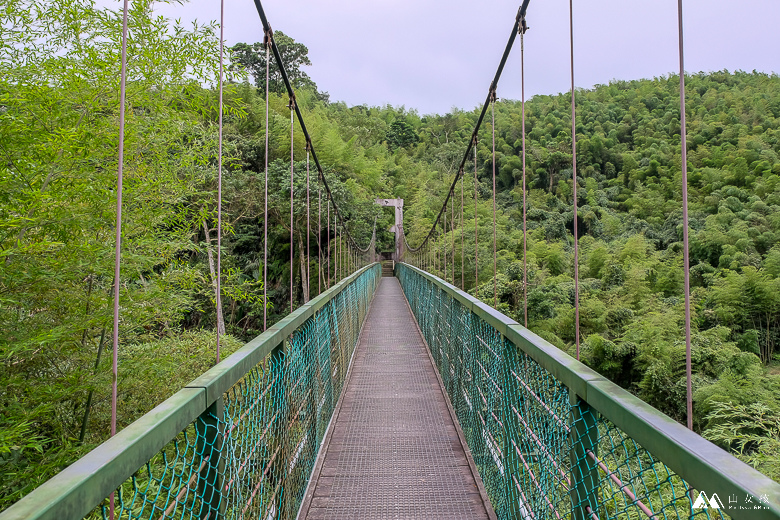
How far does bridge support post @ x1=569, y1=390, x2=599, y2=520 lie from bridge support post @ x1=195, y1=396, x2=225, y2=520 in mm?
646

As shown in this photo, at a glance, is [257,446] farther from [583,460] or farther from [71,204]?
[71,204]

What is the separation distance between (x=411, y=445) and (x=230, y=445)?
121 cm

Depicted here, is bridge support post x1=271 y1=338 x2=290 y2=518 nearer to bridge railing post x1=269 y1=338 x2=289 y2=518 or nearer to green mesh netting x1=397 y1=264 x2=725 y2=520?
bridge railing post x1=269 y1=338 x2=289 y2=518

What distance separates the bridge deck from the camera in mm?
1558

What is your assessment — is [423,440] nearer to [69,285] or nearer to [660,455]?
[660,455]

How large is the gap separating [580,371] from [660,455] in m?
0.31

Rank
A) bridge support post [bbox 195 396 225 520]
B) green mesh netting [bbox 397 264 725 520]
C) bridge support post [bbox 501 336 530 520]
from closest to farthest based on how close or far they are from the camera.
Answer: green mesh netting [bbox 397 264 725 520] < bridge support post [bbox 195 396 225 520] < bridge support post [bbox 501 336 530 520]

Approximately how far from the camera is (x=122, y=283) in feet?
11.6

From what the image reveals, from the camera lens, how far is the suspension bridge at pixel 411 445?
21.1 inches

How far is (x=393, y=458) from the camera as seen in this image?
1.93 m

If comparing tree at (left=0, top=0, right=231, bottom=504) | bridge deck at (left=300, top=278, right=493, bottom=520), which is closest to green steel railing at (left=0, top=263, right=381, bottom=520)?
bridge deck at (left=300, top=278, right=493, bottom=520)

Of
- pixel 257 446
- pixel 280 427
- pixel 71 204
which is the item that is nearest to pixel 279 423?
pixel 280 427

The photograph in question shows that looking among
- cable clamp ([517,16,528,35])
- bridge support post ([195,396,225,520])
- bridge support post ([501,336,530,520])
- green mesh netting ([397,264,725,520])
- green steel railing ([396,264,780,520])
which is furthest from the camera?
cable clamp ([517,16,528,35])

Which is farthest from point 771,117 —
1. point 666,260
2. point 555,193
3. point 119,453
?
point 555,193
